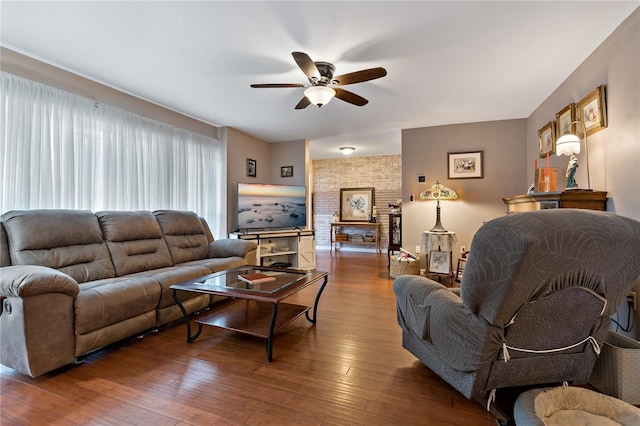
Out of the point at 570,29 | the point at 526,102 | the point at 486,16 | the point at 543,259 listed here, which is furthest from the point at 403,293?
the point at 526,102

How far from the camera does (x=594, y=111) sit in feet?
7.86

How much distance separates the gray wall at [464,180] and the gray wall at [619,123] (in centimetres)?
163

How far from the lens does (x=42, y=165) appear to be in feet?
8.50

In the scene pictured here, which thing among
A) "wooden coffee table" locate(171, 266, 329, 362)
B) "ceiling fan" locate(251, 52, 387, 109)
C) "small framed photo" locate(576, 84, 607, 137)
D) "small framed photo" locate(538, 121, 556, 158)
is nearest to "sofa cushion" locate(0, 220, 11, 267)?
"wooden coffee table" locate(171, 266, 329, 362)

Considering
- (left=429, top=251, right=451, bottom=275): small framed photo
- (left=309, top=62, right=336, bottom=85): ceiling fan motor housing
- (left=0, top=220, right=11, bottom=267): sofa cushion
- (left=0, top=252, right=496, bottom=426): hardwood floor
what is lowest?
(left=0, top=252, right=496, bottom=426): hardwood floor

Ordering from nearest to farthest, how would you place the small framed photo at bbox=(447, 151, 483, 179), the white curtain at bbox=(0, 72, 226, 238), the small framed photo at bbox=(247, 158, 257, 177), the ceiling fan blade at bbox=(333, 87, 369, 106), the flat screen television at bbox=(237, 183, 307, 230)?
the white curtain at bbox=(0, 72, 226, 238) < the ceiling fan blade at bbox=(333, 87, 369, 106) < the small framed photo at bbox=(447, 151, 483, 179) < the flat screen television at bbox=(237, 183, 307, 230) < the small framed photo at bbox=(247, 158, 257, 177)

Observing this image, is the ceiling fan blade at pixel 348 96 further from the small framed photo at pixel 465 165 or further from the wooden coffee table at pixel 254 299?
the small framed photo at pixel 465 165

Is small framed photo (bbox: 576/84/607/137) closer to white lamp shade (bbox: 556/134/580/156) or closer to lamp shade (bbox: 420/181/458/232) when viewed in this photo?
white lamp shade (bbox: 556/134/580/156)

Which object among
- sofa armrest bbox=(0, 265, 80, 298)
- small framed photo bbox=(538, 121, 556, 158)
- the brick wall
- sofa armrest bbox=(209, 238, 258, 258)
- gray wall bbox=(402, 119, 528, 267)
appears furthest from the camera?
the brick wall

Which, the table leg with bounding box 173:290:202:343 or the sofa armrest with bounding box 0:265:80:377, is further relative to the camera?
the table leg with bounding box 173:290:202:343

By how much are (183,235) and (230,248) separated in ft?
1.91

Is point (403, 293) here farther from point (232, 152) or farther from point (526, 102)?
point (232, 152)

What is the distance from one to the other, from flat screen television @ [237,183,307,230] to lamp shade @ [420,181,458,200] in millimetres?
2159

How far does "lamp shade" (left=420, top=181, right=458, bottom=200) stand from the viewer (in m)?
4.14
